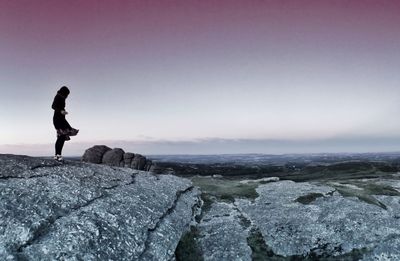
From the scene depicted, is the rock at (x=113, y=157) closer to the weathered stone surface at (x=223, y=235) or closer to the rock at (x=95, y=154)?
the rock at (x=95, y=154)

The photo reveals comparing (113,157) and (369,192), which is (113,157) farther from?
(369,192)

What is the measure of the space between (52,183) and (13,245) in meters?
8.57

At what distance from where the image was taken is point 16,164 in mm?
31906

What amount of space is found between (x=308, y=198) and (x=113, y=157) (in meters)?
69.6

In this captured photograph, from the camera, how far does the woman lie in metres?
35.8

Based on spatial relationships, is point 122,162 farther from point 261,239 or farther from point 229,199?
point 261,239

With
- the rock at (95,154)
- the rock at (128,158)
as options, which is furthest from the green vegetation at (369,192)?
the rock at (128,158)

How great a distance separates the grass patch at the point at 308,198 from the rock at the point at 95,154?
64244mm

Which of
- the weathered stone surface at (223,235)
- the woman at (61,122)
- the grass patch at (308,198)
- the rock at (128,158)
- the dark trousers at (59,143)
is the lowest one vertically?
the weathered stone surface at (223,235)

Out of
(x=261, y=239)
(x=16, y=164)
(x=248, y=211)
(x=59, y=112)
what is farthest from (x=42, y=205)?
(x=248, y=211)

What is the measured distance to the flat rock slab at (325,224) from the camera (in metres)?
32.8

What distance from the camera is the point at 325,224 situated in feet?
120

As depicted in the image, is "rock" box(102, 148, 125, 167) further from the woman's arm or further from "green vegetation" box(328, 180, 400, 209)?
"green vegetation" box(328, 180, 400, 209)

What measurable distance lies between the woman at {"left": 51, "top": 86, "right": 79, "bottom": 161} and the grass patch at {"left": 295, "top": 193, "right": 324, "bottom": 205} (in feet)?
88.5
